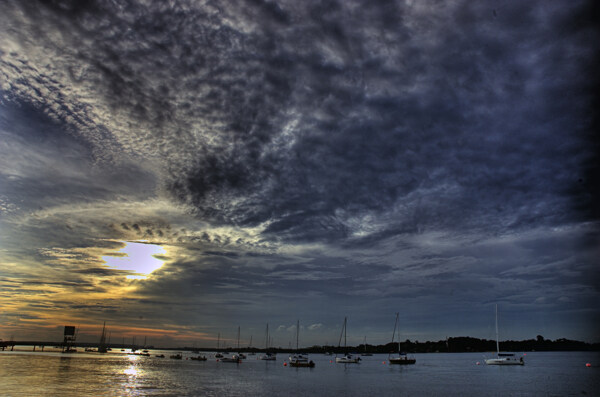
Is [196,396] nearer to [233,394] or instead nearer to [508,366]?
[233,394]

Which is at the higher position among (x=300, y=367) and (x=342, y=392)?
(x=342, y=392)

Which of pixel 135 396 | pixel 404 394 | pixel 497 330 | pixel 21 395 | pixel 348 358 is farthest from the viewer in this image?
Result: pixel 348 358

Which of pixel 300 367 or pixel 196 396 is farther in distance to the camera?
pixel 300 367

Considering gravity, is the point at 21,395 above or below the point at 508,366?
above

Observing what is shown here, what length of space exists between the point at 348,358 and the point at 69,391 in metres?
138

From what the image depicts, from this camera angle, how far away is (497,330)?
164 metres

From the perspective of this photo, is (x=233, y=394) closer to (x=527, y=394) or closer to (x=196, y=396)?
(x=196, y=396)

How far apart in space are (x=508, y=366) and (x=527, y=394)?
119 m

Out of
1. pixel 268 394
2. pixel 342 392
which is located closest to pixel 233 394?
pixel 268 394

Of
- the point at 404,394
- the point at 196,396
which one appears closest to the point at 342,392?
the point at 404,394

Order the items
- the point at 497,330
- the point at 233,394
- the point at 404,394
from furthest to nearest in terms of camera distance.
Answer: the point at 497,330 → the point at 404,394 → the point at 233,394

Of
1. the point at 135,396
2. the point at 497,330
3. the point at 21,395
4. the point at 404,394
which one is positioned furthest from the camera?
the point at 497,330

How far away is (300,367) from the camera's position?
541 ft

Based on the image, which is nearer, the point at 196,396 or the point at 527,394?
the point at 196,396
